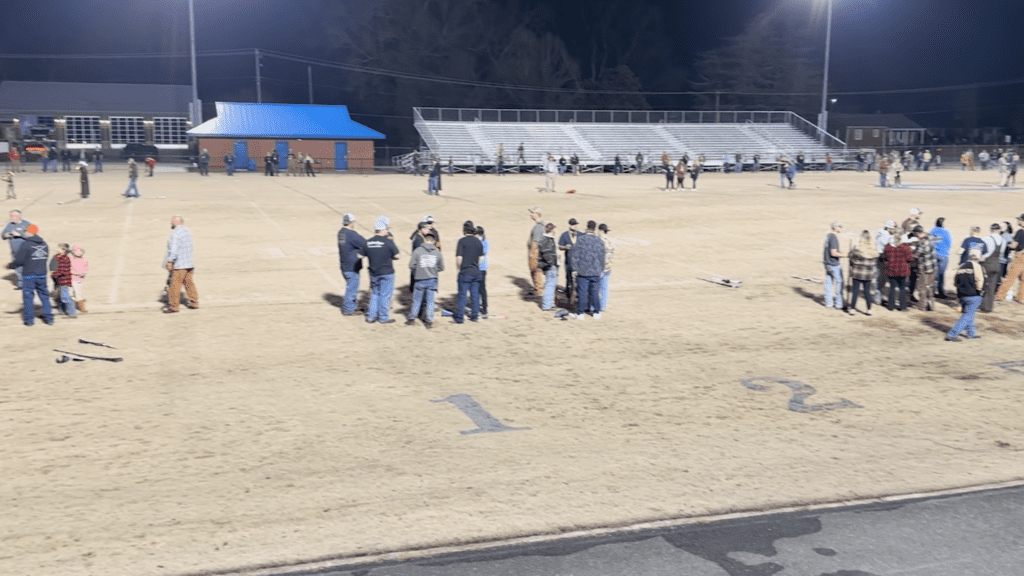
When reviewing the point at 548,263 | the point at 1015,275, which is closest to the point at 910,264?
the point at 1015,275

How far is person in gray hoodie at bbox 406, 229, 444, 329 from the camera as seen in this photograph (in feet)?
52.3

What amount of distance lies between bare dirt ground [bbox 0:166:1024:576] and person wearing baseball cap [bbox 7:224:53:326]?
1.21ft

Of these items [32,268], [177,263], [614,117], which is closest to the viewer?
[32,268]

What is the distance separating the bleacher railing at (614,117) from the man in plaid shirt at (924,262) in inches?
1924

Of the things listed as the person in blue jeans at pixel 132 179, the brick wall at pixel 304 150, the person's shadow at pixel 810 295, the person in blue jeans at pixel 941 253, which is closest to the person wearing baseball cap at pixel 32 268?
the person's shadow at pixel 810 295

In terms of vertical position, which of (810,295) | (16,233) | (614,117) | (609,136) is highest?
(614,117)

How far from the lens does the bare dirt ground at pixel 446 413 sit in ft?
28.4

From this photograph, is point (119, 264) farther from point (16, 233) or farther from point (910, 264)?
point (910, 264)

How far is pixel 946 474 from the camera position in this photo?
9906 millimetres

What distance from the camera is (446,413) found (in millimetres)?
11922

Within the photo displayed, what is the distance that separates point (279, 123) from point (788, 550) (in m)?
59.0

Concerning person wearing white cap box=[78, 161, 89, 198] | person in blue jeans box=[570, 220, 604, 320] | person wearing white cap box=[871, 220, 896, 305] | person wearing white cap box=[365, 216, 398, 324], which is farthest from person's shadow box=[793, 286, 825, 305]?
person wearing white cap box=[78, 161, 89, 198]

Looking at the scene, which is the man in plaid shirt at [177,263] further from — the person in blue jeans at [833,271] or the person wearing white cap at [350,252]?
the person in blue jeans at [833,271]

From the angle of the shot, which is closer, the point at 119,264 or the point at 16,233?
the point at 16,233
